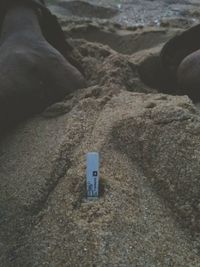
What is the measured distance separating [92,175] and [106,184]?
3.3 inches

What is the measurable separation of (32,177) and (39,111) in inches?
20.6

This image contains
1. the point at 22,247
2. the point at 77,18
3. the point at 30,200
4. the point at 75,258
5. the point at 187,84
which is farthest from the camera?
the point at 77,18

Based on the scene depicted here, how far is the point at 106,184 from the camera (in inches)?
68.8

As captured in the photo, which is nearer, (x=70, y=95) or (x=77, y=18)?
(x=70, y=95)

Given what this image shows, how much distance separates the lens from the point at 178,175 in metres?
1.79

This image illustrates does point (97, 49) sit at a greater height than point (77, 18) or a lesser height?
greater

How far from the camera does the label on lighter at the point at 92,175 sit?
5.48 feet

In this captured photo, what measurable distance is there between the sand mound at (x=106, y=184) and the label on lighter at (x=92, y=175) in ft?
0.12

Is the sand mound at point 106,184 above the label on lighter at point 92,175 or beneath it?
beneath

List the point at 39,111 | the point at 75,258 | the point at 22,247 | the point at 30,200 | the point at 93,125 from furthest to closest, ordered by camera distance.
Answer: the point at 39,111, the point at 93,125, the point at 30,200, the point at 22,247, the point at 75,258

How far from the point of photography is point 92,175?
169 cm

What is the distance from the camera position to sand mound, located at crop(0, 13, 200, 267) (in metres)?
1.56

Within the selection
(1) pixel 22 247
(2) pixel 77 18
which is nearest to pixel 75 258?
(1) pixel 22 247

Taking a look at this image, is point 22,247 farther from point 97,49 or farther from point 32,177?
point 97,49
